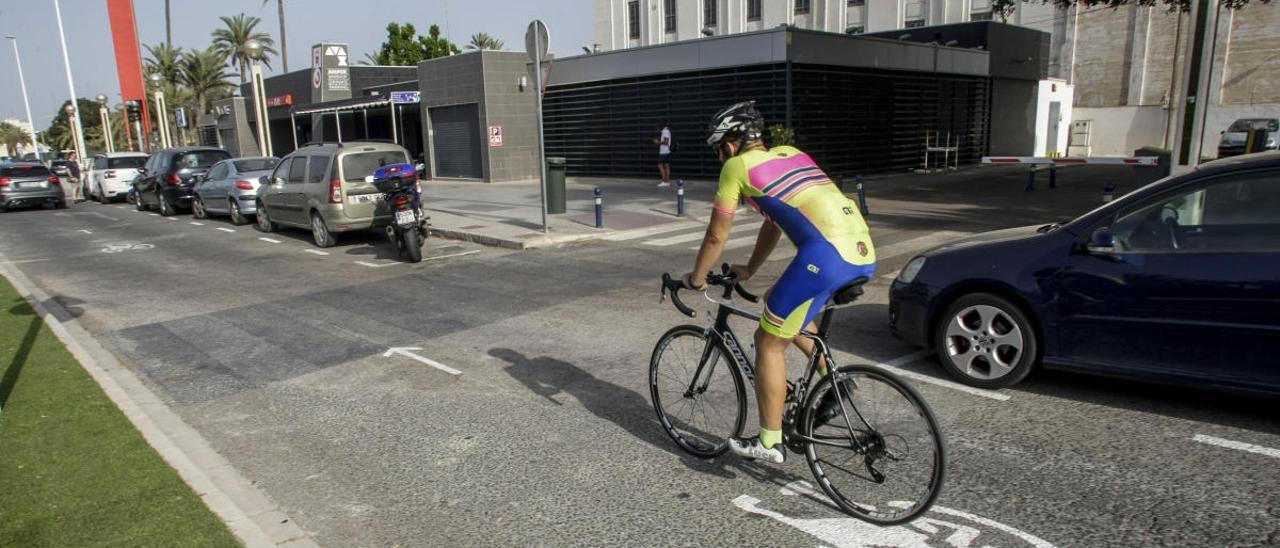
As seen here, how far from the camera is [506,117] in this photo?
89.4ft

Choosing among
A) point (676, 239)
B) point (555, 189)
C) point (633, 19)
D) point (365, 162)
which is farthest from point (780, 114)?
point (633, 19)

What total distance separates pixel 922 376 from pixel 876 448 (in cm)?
223

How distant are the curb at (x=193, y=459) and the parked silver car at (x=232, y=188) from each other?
1054cm

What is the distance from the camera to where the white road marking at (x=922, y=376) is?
529 centimetres

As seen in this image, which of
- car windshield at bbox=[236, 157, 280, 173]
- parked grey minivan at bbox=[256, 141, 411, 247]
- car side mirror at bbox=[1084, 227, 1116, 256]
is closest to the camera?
car side mirror at bbox=[1084, 227, 1116, 256]

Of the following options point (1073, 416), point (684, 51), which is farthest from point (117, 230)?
point (1073, 416)

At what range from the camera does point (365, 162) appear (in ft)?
44.3

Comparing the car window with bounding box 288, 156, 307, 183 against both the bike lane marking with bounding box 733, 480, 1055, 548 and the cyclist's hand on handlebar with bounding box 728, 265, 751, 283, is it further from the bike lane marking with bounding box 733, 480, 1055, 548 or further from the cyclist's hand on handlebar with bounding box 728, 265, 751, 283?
the bike lane marking with bounding box 733, 480, 1055, 548

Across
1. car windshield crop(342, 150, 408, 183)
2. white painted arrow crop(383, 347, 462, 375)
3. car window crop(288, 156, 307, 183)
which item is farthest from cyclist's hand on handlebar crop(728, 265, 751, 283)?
car window crop(288, 156, 307, 183)

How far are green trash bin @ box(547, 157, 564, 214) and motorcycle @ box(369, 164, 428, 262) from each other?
12.5ft

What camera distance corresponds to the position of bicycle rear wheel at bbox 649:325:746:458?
422 cm

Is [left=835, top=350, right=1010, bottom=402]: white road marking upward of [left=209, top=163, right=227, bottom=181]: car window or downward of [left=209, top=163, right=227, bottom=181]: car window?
downward

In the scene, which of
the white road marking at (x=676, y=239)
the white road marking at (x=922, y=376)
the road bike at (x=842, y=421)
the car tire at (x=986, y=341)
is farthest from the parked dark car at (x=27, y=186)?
the car tire at (x=986, y=341)

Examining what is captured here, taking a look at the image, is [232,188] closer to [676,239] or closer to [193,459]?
[676,239]
